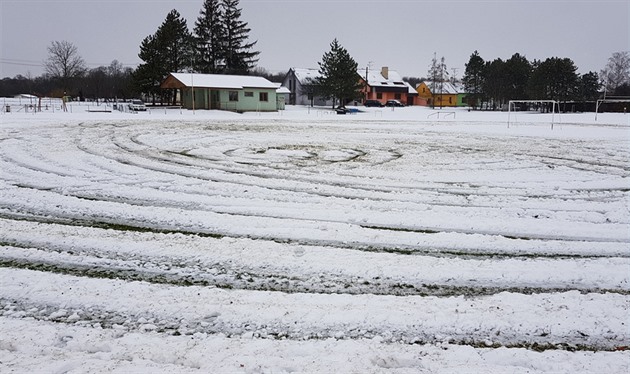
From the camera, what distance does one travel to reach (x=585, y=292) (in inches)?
199

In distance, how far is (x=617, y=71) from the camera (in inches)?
4281

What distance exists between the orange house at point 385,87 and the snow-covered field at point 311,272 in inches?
3192

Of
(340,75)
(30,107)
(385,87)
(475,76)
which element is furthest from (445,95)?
(30,107)

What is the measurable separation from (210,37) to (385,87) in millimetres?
35262

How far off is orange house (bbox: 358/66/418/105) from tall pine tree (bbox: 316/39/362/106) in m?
21.7

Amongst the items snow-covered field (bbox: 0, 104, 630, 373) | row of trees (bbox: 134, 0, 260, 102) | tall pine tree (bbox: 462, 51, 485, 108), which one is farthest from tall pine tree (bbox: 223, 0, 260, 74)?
snow-covered field (bbox: 0, 104, 630, 373)

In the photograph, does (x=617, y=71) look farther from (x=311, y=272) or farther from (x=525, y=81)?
(x=311, y=272)

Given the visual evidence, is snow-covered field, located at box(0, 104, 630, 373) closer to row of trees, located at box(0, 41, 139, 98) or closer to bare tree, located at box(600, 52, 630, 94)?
row of trees, located at box(0, 41, 139, 98)

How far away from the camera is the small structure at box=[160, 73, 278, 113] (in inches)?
2228

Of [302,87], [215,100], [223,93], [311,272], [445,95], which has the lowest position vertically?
[311,272]

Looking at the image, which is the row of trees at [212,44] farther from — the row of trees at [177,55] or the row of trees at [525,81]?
the row of trees at [525,81]

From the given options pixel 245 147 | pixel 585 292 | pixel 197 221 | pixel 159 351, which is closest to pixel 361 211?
pixel 197 221

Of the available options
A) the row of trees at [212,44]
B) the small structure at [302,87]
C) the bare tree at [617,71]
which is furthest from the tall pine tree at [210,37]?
the bare tree at [617,71]

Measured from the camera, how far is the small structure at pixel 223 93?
5659 centimetres
